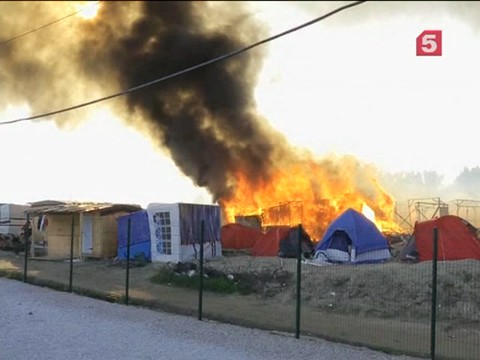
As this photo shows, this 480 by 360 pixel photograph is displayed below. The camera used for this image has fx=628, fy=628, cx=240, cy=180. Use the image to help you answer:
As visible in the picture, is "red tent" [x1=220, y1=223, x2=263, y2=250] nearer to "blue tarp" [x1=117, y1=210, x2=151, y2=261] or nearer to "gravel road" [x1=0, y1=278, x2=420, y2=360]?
"blue tarp" [x1=117, y1=210, x2=151, y2=261]

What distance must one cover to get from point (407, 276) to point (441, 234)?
5369mm

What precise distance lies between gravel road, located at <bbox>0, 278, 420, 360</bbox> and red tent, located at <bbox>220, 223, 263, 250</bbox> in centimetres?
2004

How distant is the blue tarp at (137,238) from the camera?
25547 millimetres

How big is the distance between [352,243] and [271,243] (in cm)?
420

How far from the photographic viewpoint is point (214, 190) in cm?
4462

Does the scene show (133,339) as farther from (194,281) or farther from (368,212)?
(368,212)

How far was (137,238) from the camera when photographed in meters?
26.0

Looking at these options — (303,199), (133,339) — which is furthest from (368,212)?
(133,339)

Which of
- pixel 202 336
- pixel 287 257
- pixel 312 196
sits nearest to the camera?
pixel 202 336

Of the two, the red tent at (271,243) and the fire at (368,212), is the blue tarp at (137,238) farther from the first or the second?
the fire at (368,212)

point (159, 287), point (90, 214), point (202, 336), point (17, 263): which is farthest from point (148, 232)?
point (202, 336)

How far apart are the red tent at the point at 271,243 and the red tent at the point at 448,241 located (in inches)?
227

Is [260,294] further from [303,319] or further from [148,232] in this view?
[148,232]

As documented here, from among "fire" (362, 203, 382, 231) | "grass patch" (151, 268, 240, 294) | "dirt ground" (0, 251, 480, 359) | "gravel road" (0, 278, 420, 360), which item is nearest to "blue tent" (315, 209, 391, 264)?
"dirt ground" (0, 251, 480, 359)
